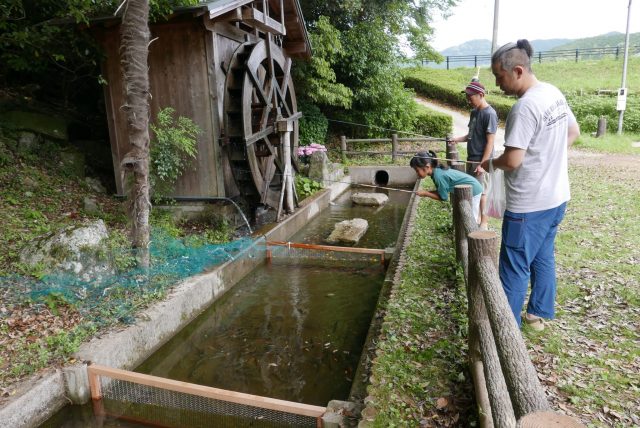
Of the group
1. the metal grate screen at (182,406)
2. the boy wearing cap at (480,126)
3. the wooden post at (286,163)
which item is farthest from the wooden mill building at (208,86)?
the metal grate screen at (182,406)

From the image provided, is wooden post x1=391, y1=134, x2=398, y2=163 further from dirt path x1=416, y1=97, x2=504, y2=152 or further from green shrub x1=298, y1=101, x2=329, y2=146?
dirt path x1=416, y1=97, x2=504, y2=152

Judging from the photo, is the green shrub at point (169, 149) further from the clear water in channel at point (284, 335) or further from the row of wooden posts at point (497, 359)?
the row of wooden posts at point (497, 359)

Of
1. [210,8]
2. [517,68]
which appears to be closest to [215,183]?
[210,8]

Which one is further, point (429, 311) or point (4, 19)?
point (4, 19)

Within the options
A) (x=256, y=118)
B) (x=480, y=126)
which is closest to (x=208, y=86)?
(x=256, y=118)

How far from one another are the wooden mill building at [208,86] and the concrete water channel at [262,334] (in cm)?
136

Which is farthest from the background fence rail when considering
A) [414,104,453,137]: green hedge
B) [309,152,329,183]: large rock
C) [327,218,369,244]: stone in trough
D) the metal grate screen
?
the metal grate screen

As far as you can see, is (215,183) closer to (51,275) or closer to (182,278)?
(182,278)

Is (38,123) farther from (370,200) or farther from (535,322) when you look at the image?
(535,322)

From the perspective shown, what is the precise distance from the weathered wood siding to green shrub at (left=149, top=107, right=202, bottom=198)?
182mm

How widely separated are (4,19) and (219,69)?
343 cm

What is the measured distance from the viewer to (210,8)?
655cm

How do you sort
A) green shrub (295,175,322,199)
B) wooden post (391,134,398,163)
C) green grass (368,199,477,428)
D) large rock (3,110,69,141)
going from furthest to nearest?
1. wooden post (391,134,398,163)
2. green shrub (295,175,322,199)
3. large rock (3,110,69,141)
4. green grass (368,199,477,428)

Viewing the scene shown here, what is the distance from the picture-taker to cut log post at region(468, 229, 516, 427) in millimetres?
2290
